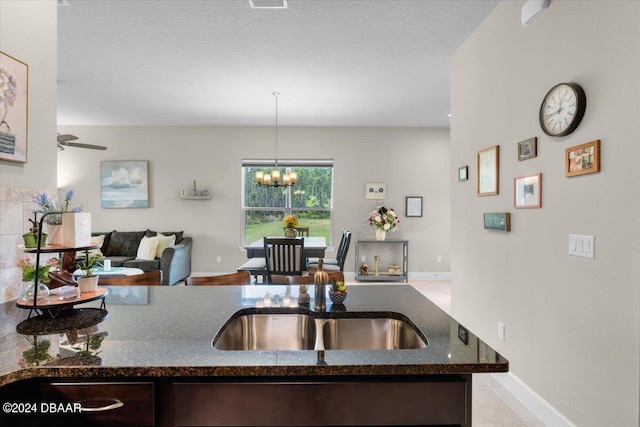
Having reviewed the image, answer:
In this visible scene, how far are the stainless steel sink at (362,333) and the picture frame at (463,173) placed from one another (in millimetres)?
2152

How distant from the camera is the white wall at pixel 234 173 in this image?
6289 mm

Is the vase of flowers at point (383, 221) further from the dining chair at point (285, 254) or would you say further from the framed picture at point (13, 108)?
the framed picture at point (13, 108)

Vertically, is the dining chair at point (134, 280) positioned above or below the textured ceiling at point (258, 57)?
below

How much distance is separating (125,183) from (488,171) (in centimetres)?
591

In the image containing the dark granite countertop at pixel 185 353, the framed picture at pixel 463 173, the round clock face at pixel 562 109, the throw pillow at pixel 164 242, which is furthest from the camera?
the throw pillow at pixel 164 242

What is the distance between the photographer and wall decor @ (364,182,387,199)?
6332 millimetres

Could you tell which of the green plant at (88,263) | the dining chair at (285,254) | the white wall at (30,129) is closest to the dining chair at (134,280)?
the white wall at (30,129)

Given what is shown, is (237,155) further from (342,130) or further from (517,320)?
(517,320)

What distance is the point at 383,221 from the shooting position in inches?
238

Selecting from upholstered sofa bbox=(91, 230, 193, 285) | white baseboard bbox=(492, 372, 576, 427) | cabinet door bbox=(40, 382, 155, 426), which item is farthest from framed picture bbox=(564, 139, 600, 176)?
upholstered sofa bbox=(91, 230, 193, 285)

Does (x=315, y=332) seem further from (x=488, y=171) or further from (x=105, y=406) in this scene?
(x=488, y=171)

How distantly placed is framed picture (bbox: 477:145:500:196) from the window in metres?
3.71

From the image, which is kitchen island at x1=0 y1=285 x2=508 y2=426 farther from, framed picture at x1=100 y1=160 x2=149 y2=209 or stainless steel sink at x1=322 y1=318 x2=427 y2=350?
Answer: framed picture at x1=100 y1=160 x2=149 y2=209

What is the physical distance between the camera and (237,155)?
248 inches
